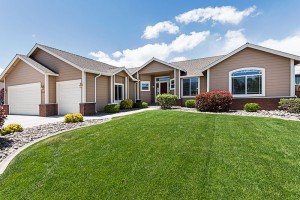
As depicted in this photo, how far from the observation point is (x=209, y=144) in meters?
5.05

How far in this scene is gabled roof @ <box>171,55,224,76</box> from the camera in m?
18.6

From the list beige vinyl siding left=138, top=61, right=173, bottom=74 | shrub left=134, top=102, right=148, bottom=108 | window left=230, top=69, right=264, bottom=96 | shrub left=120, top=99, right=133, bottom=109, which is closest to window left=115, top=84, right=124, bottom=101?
shrub left=120, top=99, right=133, bottom=109

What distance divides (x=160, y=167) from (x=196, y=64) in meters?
18.7

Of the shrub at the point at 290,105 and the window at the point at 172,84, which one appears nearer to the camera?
the shrub at the point at 290,105

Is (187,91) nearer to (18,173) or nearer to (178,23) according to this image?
(178,23)

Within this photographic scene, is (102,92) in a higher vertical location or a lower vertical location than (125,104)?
higher

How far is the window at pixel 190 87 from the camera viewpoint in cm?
1827

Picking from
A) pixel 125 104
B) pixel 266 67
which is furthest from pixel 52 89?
pixel 266 67

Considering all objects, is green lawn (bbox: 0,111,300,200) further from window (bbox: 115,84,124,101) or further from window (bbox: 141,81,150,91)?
window (bbox: 141,81,150,91)

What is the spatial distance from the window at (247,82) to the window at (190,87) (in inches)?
157

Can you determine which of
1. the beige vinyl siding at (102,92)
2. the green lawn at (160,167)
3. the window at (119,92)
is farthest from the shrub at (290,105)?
the beige vinyl siding at (102,92)

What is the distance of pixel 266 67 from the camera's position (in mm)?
13703

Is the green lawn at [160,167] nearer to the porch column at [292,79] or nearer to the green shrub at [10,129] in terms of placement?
the green shrub at [10,129]

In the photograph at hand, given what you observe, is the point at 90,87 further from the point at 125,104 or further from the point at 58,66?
the point at 125,104
